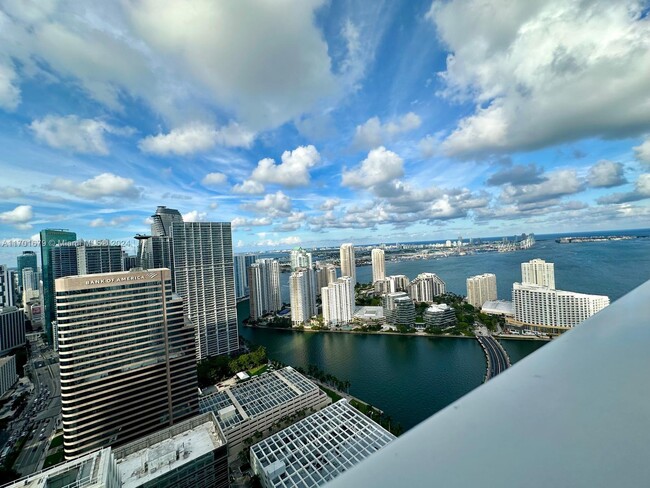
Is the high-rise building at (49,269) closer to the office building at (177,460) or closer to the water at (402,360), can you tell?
the water at (402,360)

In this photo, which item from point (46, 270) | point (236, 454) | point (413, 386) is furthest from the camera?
point (46, 270)

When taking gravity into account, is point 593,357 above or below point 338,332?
above

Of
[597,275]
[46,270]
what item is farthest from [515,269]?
[46,270]

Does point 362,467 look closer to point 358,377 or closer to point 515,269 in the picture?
point 358,377

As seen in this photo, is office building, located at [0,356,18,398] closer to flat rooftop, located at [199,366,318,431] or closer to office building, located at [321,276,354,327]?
flat rooftop, located at [199,366,318,431]

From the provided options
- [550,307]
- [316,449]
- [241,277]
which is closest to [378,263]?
[241,277]

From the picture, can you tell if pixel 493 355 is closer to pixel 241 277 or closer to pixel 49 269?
pixel 241 277
